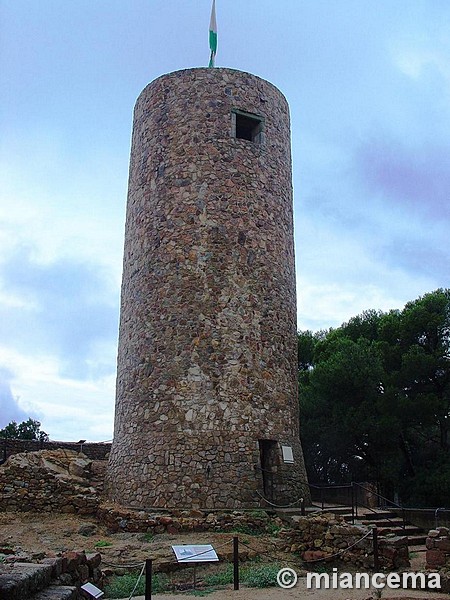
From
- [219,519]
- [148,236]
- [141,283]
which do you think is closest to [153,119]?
[148,236]

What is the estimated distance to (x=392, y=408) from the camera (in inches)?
637

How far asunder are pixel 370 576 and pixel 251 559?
186 centimetres

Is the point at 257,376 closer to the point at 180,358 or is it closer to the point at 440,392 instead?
the point at 180,358

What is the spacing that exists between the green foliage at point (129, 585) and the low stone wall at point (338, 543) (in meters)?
2.54

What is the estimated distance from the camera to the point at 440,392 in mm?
16141

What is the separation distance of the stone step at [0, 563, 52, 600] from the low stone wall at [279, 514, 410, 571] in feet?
17.4

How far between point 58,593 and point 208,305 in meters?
8.05

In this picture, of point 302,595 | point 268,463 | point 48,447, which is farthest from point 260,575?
point 48,447

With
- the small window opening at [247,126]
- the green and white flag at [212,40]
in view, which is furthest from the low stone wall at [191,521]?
the green and white flag at [212,40]

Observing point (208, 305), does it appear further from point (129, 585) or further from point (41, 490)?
point (129, 585)

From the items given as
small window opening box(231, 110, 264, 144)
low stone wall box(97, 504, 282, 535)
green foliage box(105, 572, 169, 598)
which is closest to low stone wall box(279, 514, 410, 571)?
low stone wall box(97, 504, 282, 535)

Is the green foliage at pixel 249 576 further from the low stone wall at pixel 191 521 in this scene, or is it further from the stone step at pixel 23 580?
the stone step at pixel 23 580

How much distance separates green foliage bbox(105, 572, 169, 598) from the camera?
7716 millimetres

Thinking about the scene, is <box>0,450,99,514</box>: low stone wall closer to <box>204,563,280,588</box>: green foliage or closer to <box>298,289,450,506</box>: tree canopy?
<box>204,563,280,588</box>: green foliage
